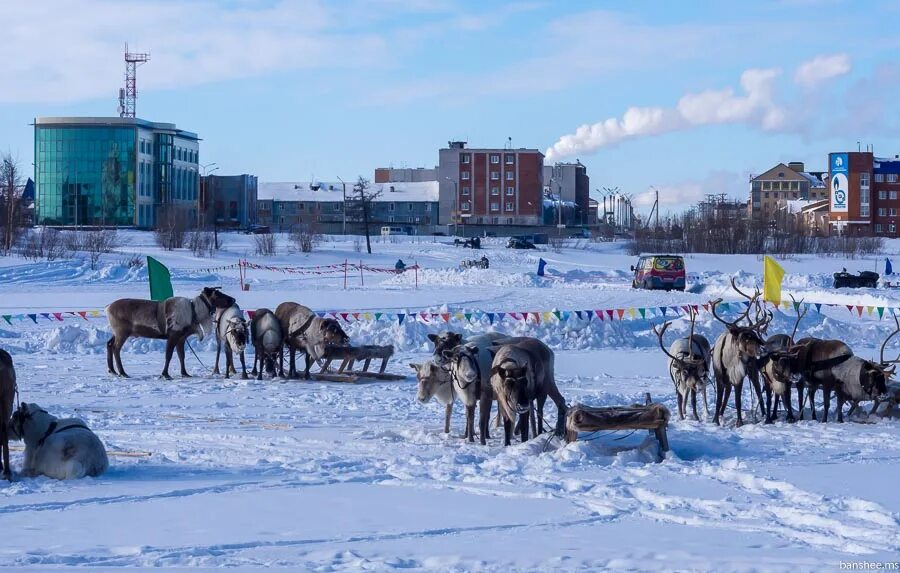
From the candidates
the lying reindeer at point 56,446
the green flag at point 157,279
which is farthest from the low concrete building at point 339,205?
the lying reindeer at point 56,446

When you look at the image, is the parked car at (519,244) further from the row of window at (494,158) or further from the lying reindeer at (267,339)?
the lying reindeer at (267,339)

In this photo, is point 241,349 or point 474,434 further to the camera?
point 241,349

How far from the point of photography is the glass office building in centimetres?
9806

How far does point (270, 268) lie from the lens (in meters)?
59.5

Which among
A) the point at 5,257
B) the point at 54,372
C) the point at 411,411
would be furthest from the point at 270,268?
the point at 411,411

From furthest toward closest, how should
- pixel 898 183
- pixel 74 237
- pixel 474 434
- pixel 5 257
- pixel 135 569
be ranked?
pixel 898 183
pixel 74 237
pixel 5 257
pixel 474 434
pixel 135 569

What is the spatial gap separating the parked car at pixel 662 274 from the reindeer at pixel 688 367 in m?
29.1

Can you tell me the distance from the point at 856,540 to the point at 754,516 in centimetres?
99

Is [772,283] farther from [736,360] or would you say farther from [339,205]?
[339,205]

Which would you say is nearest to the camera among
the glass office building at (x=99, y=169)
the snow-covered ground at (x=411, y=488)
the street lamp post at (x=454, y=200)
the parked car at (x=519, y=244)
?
the snow-covered ground at (x=411, y=488)

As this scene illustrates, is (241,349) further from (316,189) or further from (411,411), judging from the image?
(316,189)

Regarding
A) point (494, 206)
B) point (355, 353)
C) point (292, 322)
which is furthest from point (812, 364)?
point (494, 206)

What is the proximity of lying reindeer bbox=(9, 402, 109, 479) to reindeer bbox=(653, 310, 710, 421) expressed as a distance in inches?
272

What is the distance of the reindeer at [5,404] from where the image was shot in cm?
1122
